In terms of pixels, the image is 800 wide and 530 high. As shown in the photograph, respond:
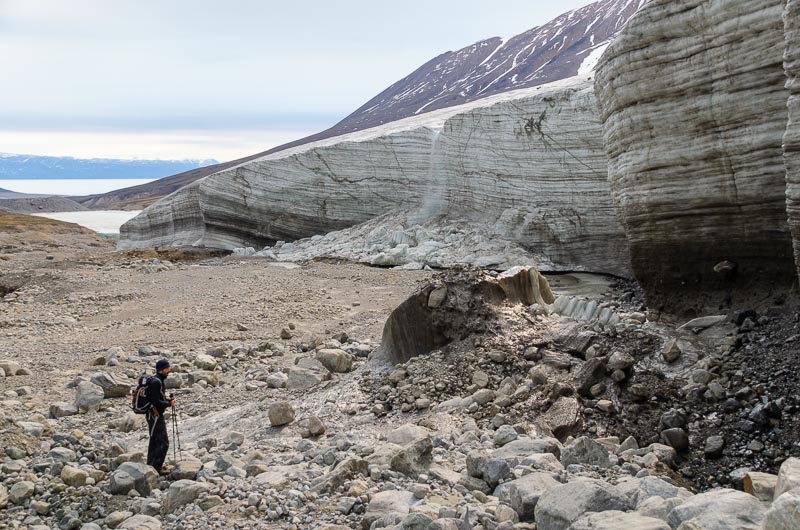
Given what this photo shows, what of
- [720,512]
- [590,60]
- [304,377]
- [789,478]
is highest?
[590,60]

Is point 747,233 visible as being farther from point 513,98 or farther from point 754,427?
point 513,98

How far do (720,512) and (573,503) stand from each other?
870 millimetres

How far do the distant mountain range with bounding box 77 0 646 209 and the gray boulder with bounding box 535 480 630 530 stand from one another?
358ft

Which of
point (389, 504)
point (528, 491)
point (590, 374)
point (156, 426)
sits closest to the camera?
point (528, 491)

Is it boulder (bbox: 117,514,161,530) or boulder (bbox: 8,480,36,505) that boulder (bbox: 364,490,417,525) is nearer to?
boulder (bbox: 117,514,161,530)

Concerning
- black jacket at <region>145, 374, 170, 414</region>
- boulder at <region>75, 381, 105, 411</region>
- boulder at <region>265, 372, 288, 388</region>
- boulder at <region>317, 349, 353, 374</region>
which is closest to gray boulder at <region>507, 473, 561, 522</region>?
black jacket at <region>145, 374, 170, 414</region>

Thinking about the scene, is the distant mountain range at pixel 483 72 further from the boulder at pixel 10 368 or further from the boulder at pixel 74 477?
the boulder at pixel 74 477

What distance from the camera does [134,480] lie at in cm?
642

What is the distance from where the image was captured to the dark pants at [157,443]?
6.86 m

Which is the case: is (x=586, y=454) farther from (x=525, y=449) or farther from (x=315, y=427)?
(x=315, y=427)

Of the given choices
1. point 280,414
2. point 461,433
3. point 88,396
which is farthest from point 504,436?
point 88,396

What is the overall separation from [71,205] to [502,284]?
396ft

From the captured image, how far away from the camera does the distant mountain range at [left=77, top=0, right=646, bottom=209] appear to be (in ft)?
411

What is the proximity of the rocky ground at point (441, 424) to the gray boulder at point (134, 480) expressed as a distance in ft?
0.06
